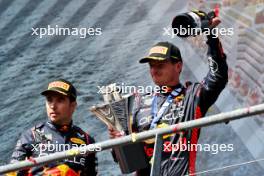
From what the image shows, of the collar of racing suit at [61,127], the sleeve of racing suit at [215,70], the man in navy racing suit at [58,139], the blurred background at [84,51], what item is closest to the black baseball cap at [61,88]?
the man in navy racing suit at [58,139]

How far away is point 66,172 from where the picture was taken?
2207 millimetres

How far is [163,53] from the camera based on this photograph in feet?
7.06

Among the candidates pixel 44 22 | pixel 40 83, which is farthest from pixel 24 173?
pixel 44 22

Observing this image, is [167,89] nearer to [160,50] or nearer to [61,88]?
[160,50]

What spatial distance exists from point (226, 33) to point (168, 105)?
196 centimetres

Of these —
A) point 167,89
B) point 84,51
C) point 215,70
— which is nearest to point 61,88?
point 167,89

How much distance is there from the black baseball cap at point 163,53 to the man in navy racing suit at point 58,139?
1.23 ft

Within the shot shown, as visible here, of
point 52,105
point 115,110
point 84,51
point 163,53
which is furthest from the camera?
point 84,51

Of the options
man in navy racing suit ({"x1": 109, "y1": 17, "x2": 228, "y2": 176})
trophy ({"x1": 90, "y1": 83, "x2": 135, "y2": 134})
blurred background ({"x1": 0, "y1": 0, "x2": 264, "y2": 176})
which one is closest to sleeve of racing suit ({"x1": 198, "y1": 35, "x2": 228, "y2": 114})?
man in navy racing suit ({"x1": 109, "y1": 17, "x2": 228, "y2": 176})

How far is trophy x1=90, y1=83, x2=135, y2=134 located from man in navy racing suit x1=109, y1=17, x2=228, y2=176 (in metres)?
0.04

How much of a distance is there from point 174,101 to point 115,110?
0.28m

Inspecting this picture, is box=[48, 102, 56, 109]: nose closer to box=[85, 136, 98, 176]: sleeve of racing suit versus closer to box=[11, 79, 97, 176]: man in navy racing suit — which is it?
box=[11, 79, 97, 176]: man in navy racing suit

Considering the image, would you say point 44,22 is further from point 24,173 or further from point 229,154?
point 24,173

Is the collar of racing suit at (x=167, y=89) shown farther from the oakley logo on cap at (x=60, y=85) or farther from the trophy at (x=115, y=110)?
the oakley logo on cap at (x=60, y=85)
